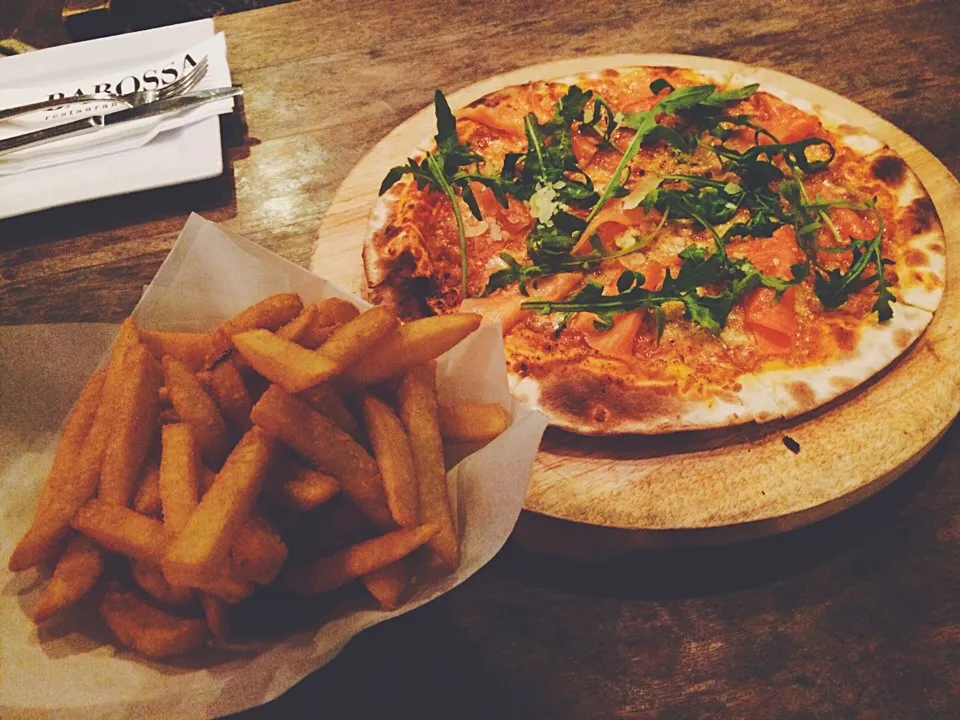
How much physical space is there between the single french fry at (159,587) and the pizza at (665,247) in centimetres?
103

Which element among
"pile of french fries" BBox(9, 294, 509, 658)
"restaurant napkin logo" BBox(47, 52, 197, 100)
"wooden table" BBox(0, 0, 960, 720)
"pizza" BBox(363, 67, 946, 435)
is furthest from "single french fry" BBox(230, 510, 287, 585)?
"restaurant napkin logo" BBox(47, 52, 197, 100)

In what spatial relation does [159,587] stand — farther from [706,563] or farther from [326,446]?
[706,563]

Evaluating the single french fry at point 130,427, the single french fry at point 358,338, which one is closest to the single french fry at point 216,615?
the single french fry at point 130,427

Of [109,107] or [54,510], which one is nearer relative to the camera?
[54,510]

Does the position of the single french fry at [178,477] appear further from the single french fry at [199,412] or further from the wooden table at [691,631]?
the wooden table at [691,631]

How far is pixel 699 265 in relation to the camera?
2.20 meters

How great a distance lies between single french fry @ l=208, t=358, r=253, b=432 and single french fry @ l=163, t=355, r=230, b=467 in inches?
0.7

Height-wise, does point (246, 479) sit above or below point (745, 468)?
above

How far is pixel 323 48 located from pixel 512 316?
93.3 inches

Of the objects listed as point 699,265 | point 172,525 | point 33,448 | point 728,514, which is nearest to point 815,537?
point 728,514

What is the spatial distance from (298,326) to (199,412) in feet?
0.79

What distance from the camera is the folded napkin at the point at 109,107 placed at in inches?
120

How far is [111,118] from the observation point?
3.09m

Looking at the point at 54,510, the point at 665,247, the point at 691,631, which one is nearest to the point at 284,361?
the point at 54,510
